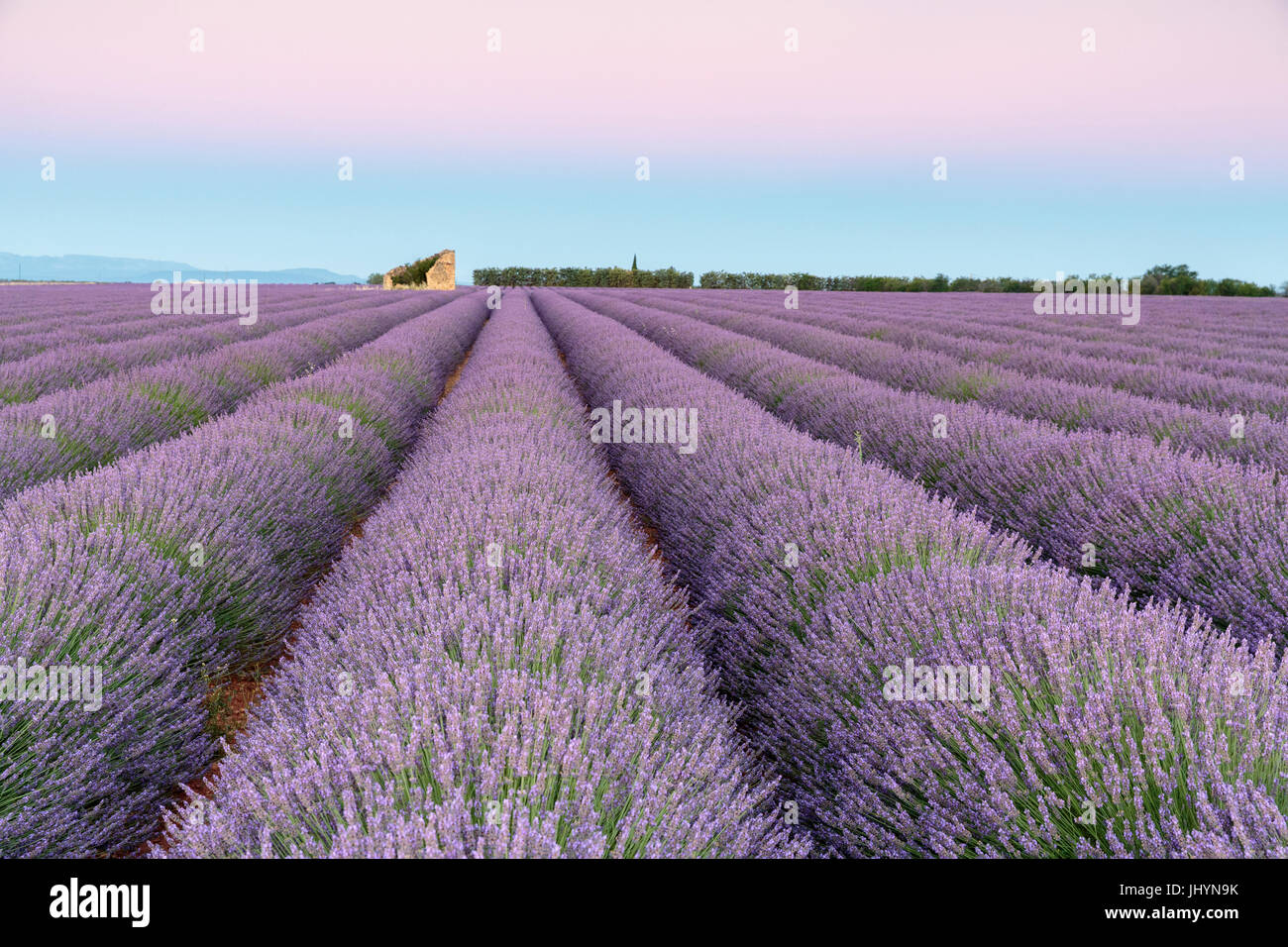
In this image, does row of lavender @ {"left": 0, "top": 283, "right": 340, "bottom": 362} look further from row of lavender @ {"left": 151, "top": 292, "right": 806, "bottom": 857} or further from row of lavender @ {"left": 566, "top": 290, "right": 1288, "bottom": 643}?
row of lavender @ {"left": 566, "top": 290, "right": 1288, "bottom": 643}

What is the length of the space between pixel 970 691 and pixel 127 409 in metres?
5.33

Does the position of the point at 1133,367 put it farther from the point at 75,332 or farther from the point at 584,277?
the point at 584,277

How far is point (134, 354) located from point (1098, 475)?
8.47 meters

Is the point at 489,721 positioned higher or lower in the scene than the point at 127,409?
lower

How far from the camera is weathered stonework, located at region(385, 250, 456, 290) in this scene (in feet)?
150

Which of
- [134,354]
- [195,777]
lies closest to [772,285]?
[134,354]

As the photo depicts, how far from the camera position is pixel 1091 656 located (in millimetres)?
1444

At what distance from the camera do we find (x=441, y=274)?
46031mm

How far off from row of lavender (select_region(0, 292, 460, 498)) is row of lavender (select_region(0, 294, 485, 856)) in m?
0.87

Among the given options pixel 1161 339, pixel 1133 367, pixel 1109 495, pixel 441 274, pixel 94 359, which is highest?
pixel 441 274

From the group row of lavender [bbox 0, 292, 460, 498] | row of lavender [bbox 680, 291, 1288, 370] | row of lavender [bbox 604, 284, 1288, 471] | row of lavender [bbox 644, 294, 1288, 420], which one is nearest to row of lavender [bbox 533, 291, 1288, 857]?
row of lavender [bbox 604, 284, 1288, 471]

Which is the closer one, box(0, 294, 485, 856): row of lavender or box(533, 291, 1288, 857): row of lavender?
box(533, 291, 1288, 857): row of lavender

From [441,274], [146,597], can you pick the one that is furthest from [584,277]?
[146,597]
